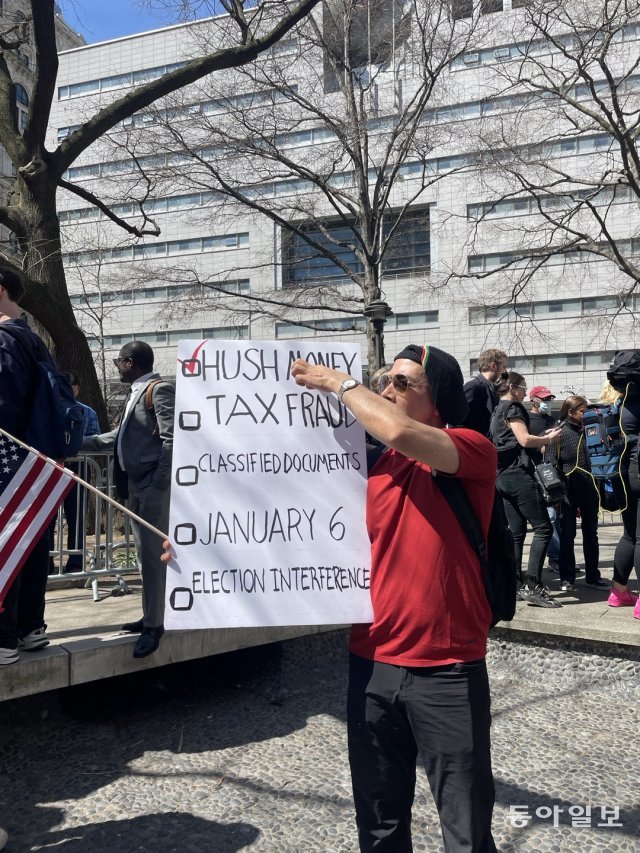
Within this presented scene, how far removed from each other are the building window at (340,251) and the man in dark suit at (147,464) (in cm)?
1035

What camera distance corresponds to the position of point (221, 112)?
1383 centimetres

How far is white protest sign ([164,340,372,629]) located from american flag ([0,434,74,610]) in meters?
1.28

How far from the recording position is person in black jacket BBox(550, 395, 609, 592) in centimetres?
650

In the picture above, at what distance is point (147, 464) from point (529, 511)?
317cm

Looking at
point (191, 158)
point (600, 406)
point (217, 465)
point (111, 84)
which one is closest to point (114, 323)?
point (111, 84)

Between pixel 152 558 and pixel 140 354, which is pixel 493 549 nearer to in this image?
pixel 152 558

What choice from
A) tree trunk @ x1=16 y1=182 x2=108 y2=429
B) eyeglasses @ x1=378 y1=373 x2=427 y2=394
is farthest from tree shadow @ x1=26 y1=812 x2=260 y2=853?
→ tree trunk @ x1=16 y1=182 x2=108 y2=429

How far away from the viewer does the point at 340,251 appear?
28453 mm

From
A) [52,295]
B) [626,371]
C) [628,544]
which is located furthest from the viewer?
[52,295]

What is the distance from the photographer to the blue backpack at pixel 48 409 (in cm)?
381

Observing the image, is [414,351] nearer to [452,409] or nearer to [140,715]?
[452,409]

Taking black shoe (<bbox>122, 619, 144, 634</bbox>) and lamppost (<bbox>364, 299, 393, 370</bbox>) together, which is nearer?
black shoe (<bbox>122, 619, 144, 634</bbox>)

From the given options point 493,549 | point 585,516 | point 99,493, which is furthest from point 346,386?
point 585,516

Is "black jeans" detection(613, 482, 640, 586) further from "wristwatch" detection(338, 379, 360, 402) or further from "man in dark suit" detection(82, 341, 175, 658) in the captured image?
"wristwatch" detection(338, 379, 360, 402)
